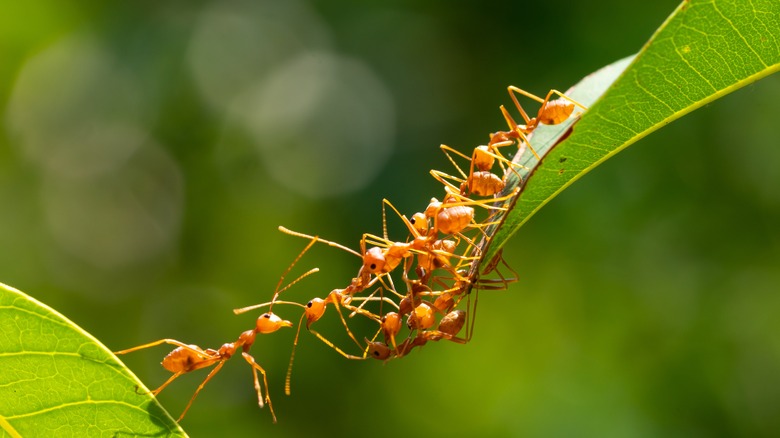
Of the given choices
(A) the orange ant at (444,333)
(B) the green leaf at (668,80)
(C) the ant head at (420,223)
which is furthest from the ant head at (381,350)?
(B) the green leaf at (668,80)

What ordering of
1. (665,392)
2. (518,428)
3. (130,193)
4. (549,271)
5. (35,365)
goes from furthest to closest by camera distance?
(130,193)
(549,271)
(518,428)
(665,392)
(35,365)

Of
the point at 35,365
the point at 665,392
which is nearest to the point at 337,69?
the point at 665,392

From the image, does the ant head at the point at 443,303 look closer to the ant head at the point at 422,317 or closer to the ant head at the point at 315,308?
the ant head at the point at 422,317

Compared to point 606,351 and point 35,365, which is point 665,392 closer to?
point 606,351

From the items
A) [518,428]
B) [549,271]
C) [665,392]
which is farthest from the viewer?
[549,271]

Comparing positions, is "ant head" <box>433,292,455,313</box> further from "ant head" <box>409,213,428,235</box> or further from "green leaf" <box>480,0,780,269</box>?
"green leaf" <box>480,0,780,269</box>

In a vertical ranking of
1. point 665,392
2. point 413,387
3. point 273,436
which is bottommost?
point 273,436
